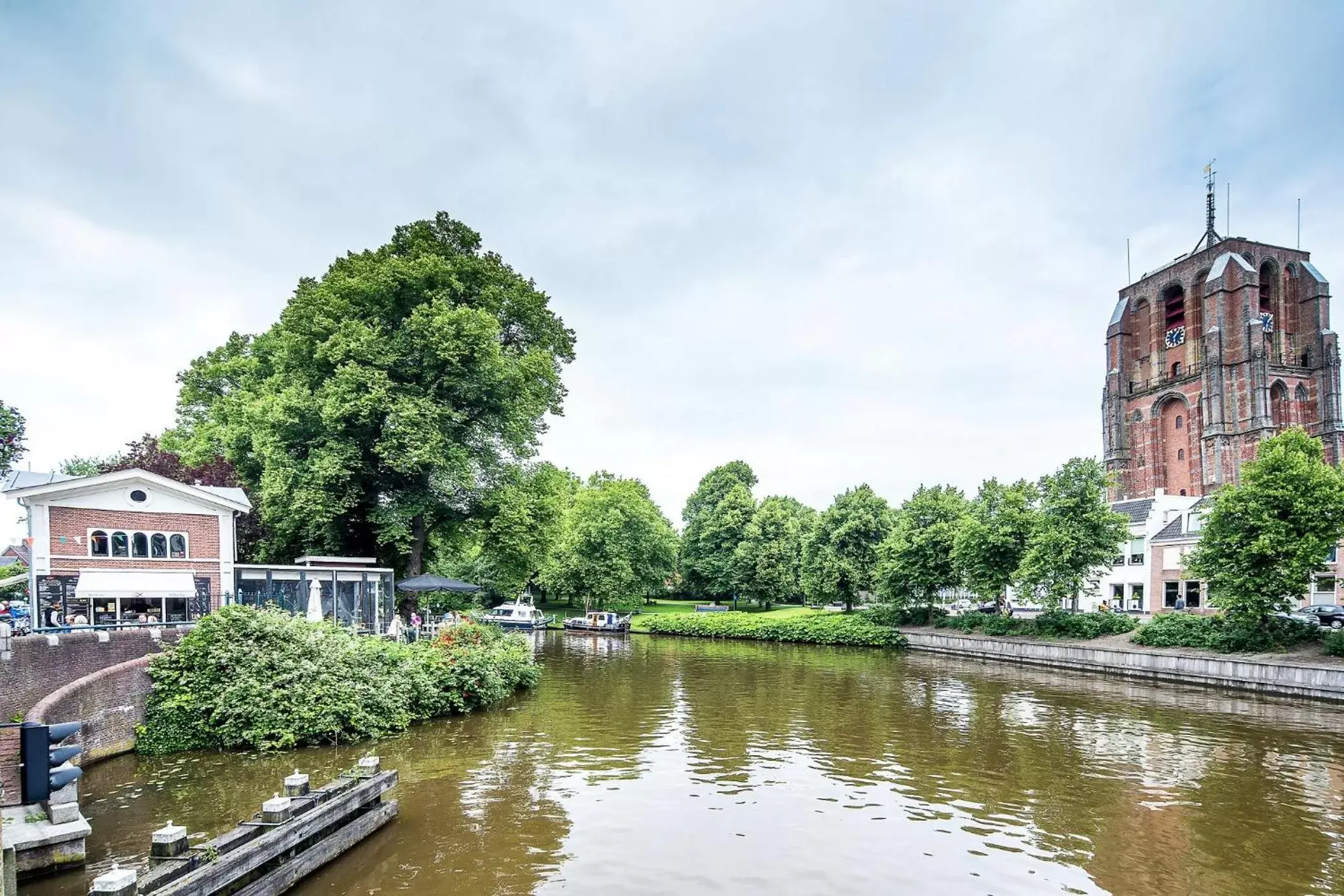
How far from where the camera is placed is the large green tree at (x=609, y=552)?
61938 millimetres

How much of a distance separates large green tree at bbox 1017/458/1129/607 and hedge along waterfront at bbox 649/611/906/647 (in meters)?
9.50

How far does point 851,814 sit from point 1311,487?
28.1 meters

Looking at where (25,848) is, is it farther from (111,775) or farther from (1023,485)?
(1023,485)

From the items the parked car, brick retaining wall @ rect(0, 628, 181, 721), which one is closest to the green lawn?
the parked car

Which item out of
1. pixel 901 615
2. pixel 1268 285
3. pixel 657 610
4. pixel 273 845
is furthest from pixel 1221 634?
pixel 1268 285

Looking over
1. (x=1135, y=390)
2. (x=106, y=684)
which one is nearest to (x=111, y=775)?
(x=106, y=684)

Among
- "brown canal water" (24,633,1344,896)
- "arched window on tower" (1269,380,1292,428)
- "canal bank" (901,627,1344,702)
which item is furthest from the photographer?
"arched window on tower" (1269,380,1292,428)

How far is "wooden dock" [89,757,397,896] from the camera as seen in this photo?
832 centimetres

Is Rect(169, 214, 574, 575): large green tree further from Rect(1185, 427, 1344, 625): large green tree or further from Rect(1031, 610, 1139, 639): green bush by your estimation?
Rect(1185, 427, 1344, 625): large green tree

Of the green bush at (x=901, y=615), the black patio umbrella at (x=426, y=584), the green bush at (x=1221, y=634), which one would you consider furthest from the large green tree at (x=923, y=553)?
the black patio umbrella at (x=426, y=584)

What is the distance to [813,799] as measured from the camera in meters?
14.2

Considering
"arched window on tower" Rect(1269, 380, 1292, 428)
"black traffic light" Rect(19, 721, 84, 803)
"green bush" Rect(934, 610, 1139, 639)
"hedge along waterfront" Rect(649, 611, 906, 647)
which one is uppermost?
"arched window on tower" Rect(1269, 380, 1292, 428)

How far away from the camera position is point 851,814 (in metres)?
13.4

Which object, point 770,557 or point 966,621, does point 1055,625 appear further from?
point 770,557
